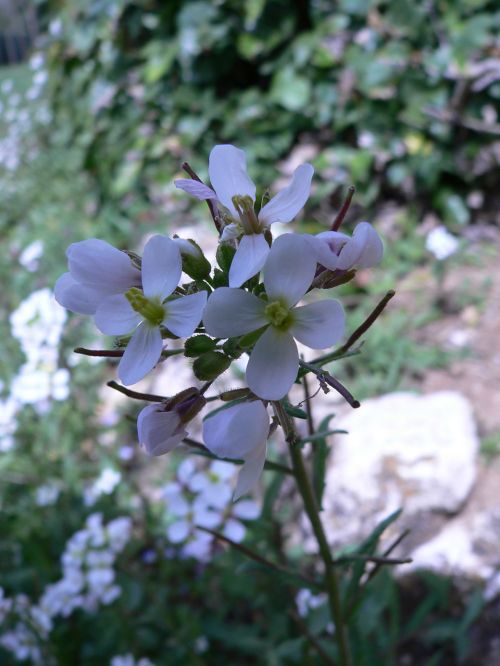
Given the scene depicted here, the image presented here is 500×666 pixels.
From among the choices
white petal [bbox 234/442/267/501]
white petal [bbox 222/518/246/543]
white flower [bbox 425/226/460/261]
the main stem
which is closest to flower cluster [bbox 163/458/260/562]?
white petal [bbox 222/518/246/543]

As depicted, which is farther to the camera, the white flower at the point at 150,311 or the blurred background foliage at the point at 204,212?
the blurred background foliage at the point at 204,212

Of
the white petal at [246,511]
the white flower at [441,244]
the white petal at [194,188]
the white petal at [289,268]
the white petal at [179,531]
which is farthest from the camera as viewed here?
the white flower at [441,244]

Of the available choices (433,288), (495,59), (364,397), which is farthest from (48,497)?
(495,59)

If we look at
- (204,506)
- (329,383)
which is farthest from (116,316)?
(204,506)

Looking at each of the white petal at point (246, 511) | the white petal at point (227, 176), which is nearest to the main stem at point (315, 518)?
the white petal at point (227, 176)

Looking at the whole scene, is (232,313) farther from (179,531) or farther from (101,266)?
(179,531)

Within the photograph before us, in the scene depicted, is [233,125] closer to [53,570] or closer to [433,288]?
[433,288]

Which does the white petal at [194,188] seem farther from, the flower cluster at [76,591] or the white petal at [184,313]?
the flower cluster at [76,591]

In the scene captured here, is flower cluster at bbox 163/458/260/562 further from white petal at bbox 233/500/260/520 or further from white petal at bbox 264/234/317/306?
white petal at bbox 264/234/317/306
